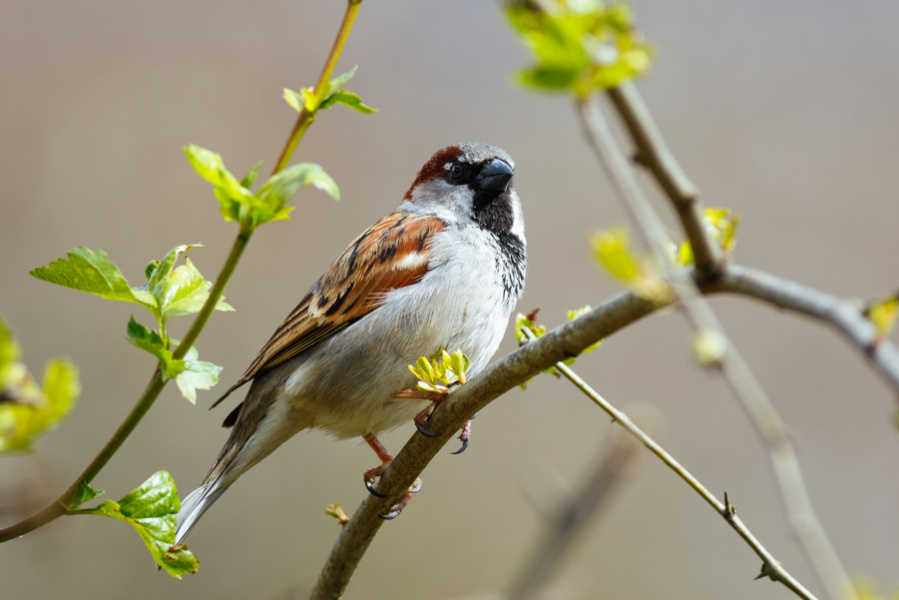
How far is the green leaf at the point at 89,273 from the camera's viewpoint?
30.2 inches

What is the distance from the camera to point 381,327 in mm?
2023

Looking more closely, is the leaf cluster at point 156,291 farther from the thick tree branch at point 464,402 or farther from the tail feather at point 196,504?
the tail feather at point 196,504

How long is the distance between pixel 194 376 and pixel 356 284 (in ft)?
4.37

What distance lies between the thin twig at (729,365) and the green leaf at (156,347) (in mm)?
471

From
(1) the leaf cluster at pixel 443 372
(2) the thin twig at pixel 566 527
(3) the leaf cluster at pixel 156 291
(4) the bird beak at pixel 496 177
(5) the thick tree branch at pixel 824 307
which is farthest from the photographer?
(4) the bird beak at pixel 496 177

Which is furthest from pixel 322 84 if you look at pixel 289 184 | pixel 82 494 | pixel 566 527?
pixel 566 527

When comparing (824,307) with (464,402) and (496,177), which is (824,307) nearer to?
(464,402)

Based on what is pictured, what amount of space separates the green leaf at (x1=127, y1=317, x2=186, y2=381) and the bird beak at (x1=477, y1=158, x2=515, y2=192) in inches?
66.2

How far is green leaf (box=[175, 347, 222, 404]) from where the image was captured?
0.80 meters

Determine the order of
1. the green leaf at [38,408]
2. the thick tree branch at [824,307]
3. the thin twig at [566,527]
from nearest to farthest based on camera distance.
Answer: the thick tree branch at [824,307], the green leaf at [38,408], the thin twig at [566,527]

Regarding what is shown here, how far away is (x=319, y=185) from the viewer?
646 mm

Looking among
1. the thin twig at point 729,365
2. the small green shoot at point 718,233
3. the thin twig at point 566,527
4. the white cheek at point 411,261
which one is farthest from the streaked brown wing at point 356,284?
the thin twig at point 729,365

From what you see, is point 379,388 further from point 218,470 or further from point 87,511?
point 87,511

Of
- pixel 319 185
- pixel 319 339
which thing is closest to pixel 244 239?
pixel 319 185
